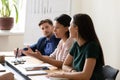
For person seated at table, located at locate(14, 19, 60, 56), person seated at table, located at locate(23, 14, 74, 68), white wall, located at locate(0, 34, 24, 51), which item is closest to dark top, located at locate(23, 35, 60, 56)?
person seated at table, located at locate(14, 19, 60, 56)

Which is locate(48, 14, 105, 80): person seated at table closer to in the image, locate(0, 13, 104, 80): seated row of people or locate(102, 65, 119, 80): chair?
locate(0, 13, 104, 80): seated row of people

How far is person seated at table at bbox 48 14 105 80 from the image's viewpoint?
6.61ft

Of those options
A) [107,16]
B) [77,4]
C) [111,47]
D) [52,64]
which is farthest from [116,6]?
[52,64]

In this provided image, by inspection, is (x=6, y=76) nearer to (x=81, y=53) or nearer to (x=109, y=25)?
(x=81, y=53)

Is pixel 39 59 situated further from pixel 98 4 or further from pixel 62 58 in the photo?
pixel 98 4

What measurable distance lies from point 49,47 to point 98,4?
1.08m

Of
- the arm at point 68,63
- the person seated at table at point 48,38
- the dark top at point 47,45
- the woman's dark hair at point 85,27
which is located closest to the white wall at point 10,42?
the dark top at point 47,45

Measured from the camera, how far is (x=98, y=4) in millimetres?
3752

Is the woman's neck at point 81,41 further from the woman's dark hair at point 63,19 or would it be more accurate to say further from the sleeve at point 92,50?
the woman's dark hair at point 63,19

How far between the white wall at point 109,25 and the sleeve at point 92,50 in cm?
132

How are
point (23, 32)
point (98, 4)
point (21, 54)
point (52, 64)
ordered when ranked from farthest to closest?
point (23, 32) → point (98, 4) → point (21, 54) → point (52, 64)

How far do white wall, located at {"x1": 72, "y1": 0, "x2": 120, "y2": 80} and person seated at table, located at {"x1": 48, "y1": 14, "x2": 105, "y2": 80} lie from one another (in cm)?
127

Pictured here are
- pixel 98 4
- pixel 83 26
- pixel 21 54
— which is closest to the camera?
pixel 83 26

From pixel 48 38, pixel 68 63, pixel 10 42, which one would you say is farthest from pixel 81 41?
pixel 10 42
